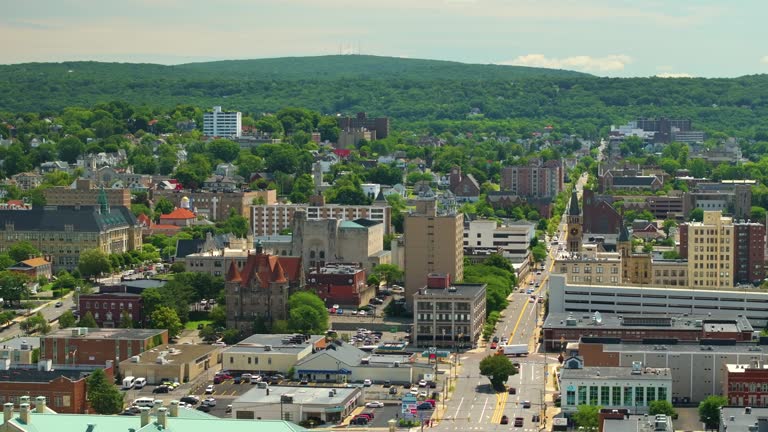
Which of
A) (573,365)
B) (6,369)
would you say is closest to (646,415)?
(573,365)

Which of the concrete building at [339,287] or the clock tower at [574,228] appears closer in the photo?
the concrete building at [339,287]

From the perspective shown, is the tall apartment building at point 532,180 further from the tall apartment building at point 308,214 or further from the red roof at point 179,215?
the tall apartment building at point 308,214

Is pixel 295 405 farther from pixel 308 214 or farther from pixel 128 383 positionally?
pixel 308 214

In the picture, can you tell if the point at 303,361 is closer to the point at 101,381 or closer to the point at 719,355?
the point at 101,381

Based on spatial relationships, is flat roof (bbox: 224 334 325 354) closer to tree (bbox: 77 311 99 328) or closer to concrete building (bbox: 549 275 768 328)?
tree (bbox: 77 311 99 328)

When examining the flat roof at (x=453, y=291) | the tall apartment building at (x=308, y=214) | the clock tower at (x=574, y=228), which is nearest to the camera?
the flat roof at (x=453, y=291)

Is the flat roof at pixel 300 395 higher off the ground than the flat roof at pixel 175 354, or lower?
lower

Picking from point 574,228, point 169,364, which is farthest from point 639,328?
point 574,228

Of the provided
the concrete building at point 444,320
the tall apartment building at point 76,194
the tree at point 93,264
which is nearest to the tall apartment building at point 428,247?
the concrete building at point 444,320
